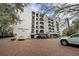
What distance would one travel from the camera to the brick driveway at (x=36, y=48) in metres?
2.42

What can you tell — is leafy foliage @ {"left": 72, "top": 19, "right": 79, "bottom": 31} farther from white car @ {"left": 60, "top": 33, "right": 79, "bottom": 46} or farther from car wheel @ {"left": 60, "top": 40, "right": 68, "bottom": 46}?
car wheel @ {"left": 60, "top": 40, "right": 68, "bottom": 46}

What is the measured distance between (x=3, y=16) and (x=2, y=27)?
187 millimetres

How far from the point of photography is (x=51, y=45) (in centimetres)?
249

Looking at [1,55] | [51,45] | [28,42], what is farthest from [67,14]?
[1,55]

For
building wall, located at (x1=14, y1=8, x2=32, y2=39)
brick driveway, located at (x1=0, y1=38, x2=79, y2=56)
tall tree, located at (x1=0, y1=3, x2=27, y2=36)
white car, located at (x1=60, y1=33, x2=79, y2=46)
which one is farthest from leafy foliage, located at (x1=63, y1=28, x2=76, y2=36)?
tall tree, located at (x1=0, y1=3, x2=27, y2=36)

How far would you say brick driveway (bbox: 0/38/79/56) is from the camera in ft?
7.95

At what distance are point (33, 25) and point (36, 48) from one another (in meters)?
0.39

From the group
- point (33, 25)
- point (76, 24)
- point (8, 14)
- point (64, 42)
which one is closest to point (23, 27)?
point (33, 25)

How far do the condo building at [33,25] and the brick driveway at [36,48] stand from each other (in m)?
0.12

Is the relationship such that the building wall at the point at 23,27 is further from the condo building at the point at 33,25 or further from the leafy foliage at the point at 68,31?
the leafy foliage at the point at 68,31

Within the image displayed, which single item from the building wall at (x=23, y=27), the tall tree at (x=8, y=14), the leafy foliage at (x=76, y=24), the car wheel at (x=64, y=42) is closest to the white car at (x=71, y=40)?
the car wheel at (x=64, y=42)

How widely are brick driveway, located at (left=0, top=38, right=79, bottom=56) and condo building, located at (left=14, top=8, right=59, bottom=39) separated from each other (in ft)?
0.40

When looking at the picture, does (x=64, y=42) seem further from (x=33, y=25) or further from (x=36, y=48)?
(x=33, y=25)

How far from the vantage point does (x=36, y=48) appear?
2.46m
